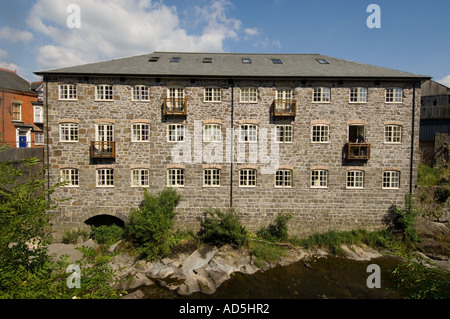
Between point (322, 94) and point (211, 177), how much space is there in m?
10.5

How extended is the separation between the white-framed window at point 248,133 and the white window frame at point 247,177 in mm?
2286

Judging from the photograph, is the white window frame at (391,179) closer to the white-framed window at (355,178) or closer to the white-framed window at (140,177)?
the white-framed window at (355,178)

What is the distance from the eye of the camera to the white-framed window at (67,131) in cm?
1588

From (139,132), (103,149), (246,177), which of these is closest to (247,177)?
(246,177)

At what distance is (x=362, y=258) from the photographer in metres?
14.5

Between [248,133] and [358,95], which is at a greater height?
[358,95]

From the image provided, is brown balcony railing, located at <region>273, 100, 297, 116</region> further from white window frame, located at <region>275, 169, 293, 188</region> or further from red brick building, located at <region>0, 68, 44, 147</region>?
red brick building, located at <region>0, 68, 44, 147</region>

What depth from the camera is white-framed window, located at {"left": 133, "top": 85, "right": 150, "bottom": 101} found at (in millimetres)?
15914

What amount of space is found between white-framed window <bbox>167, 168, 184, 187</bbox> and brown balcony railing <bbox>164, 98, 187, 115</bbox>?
14.0 feet

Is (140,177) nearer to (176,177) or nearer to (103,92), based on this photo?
(176,177)

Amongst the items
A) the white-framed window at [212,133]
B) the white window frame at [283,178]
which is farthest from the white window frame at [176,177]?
the white window frame at [283,178]

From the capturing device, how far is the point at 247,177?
53.2 ft

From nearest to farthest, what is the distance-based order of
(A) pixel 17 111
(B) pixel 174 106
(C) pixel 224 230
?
(C) pixel 224 230, (B) pixel 174 106, (A) pixel 17 111

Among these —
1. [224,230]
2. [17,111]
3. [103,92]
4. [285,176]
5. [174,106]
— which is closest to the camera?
[224,230]
